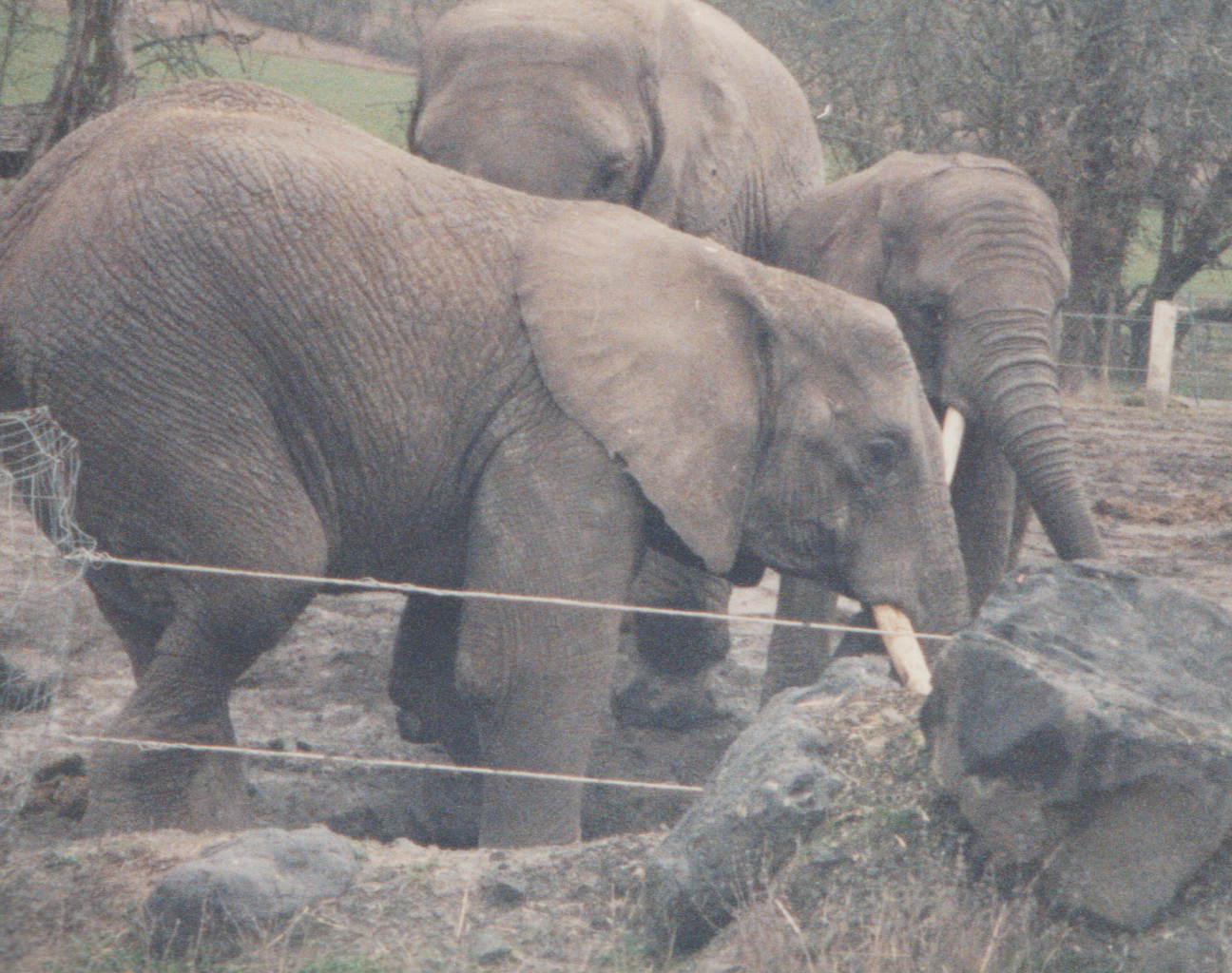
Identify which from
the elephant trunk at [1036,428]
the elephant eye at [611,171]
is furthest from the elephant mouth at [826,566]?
the elephant eye at [611,171]

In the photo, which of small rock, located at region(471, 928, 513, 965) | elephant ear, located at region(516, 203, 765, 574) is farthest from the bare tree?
small rock, located at region(471, 928, 513, 965)

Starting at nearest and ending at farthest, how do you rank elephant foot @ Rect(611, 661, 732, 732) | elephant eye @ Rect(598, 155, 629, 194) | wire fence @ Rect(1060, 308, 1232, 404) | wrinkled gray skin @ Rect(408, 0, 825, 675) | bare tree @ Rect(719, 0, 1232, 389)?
elephant foot @ Rect(611, 661, 732, 732) < wrinkled gray skin @ Rect(408, 0, 825, 675) < elephant eye @ Rect(598, 155, 629, 194) < bare tree @ Rect(719, 0, 1232, 389) < wire fence @ Rect(1060, 308, 1232, 404)

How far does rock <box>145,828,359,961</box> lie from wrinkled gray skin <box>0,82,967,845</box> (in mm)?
1110

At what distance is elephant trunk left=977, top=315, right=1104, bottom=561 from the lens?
5723 millimetres

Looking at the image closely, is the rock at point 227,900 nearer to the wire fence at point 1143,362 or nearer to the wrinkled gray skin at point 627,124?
the wrinkled gray skin at point 627,124

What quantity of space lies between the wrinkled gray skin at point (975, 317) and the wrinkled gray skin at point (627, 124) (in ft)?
1.72

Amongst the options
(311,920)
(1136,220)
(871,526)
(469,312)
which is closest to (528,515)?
(469,312)

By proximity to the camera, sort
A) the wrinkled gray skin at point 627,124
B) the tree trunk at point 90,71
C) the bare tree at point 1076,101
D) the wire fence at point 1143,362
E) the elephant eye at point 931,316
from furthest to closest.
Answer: the wire fence at point 1143,362, the bare tree at point 1076,101, the tree trunk at point 90,71, the wrinkled gray skin at point 627,124, the elephant eye at point 931,316

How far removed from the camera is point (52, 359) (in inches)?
176

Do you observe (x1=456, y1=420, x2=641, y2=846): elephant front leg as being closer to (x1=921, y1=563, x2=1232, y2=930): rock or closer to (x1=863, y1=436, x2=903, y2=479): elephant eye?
(x1=863, y1=436, x2=903, y2=479): elephant eye

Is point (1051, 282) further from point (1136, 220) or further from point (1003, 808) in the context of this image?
point (1136, 220)

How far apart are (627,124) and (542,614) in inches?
112

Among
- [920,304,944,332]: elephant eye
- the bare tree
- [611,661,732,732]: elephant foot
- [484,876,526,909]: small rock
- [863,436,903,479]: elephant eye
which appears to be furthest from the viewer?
the bare tree

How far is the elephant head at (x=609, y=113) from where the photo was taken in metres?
6.81
